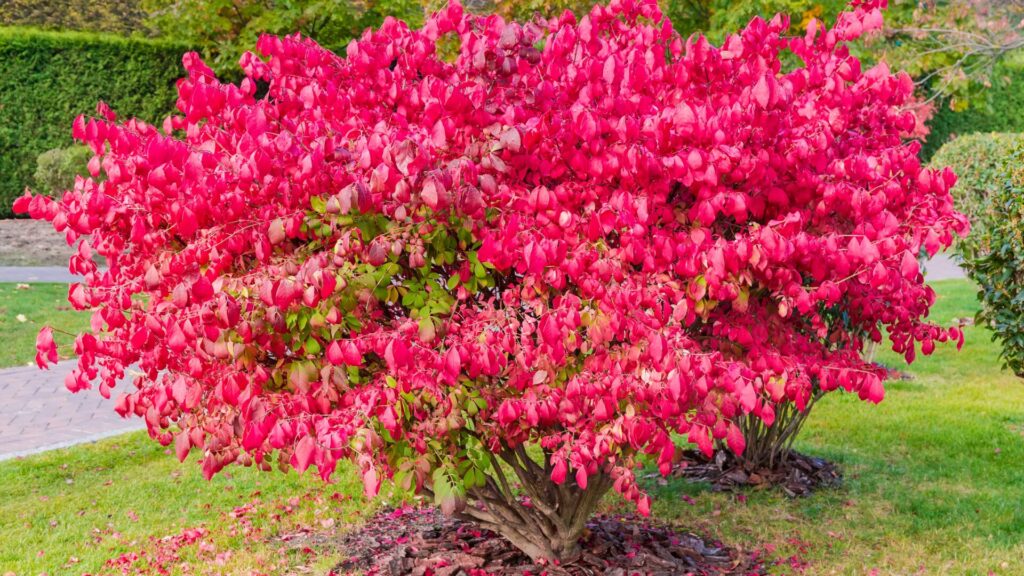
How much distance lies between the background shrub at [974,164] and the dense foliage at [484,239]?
6.11 metres

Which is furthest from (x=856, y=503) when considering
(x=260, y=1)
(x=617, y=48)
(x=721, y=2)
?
(x=260, y=1)

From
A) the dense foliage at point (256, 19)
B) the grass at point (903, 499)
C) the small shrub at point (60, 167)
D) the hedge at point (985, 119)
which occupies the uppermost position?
the dense foliage at point (256, 19)

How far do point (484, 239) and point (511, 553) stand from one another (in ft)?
6.44

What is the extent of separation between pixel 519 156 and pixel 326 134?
70cm

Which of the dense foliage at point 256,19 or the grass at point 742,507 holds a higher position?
the dense foliage at point 256,19

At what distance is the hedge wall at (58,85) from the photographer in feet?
58.5

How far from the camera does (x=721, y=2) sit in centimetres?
1026

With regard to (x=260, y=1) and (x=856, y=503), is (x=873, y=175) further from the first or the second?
(x=260, y=1)

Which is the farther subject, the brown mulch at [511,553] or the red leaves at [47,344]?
the brown mulch at [511,553]

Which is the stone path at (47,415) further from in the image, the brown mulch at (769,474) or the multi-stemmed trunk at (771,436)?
the multi-stemmed trunk at (771,436)

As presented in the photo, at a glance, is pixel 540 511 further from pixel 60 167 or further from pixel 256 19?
pixel 60 167

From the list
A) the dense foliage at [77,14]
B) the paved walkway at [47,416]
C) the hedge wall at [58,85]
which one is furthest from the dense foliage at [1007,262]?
the dense foliage at [77,14]

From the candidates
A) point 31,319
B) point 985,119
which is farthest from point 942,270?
point 31,319

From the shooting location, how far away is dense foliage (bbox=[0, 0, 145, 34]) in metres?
23.6
